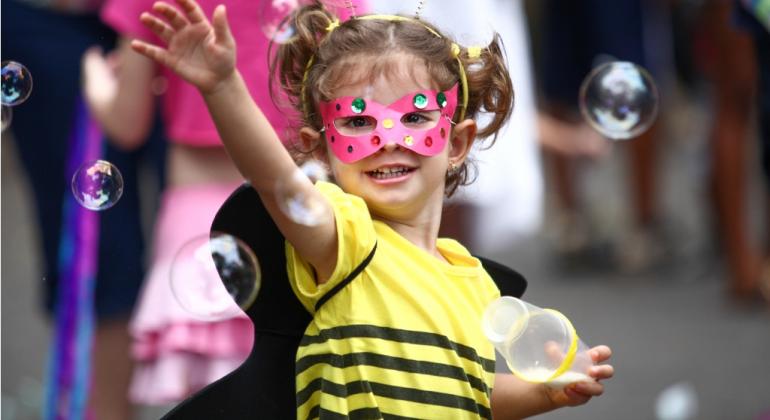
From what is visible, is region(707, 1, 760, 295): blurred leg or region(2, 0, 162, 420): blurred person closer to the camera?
region(2, 0, 162, 420): blurred person

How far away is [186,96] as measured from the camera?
315 centimetres

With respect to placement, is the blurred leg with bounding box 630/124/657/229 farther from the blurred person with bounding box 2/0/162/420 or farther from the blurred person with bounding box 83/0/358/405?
the blurred person with bounding box 83/0/358/405

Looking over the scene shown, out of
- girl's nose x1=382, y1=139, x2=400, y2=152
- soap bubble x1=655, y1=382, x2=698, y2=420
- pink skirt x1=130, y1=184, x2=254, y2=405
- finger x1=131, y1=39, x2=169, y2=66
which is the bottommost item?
soap bubble x1=655, y1=382, x2=698, y2=420

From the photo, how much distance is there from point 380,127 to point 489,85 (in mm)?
304

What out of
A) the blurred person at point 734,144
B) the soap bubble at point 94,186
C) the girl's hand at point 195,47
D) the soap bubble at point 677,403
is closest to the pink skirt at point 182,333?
the soap bubble at point 94,186

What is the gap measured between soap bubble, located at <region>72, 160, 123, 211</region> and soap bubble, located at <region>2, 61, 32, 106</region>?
23cm

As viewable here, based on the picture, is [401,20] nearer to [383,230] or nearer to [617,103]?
[383,230]

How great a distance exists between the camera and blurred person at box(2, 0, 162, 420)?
12.7 ft

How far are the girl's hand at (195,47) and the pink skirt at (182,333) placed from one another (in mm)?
1121

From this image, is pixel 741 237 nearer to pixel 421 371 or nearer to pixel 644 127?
pixel 644 127

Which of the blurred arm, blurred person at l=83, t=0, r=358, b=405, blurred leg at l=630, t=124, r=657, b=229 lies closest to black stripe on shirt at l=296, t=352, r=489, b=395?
blurred person at l=83, t=0, r=358, b=405

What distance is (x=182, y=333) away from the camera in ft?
10.0

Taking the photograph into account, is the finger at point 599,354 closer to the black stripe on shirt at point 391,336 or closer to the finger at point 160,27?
the black stripe on shirt at point 391,336

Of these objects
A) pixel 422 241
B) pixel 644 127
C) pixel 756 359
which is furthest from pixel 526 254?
pixel 422 241
